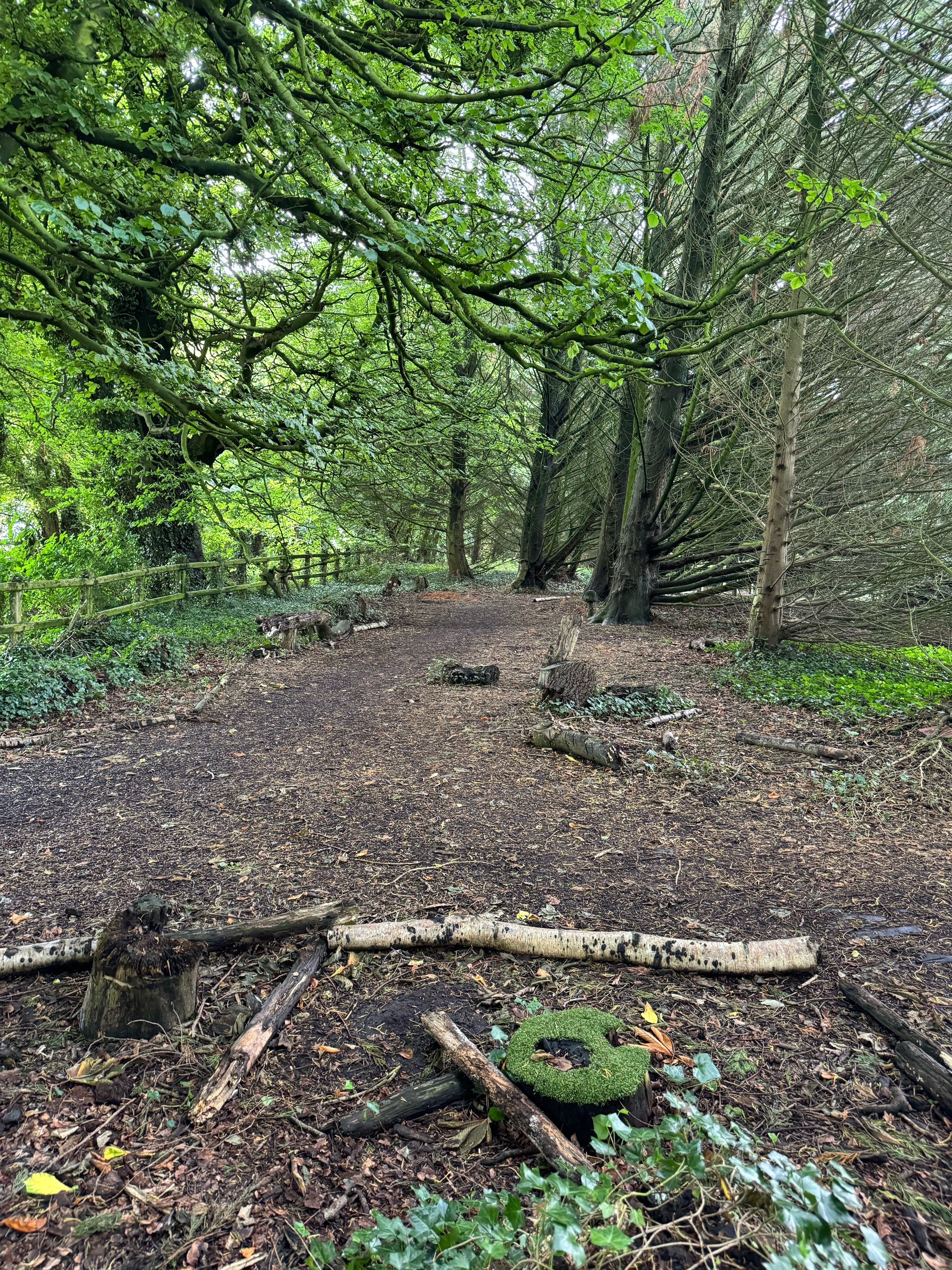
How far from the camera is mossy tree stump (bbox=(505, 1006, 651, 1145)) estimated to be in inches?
85.4

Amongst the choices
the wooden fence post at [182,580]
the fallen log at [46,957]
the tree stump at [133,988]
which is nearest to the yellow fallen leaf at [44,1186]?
the tree stump at [133,988]

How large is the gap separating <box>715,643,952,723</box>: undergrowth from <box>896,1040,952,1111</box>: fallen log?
4.76 meters

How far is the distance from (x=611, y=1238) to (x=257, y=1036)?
1632 mm

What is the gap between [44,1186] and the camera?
1.97 metres

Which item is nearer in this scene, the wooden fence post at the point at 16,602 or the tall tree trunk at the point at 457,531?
the wooden fence post at the point at 16,602

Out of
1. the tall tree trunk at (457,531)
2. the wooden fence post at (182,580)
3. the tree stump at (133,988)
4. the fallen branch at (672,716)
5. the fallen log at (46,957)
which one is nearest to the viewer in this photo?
the tree stump at (133,988)

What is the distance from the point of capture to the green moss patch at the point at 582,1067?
2186 mm

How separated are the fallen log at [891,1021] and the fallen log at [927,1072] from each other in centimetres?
3

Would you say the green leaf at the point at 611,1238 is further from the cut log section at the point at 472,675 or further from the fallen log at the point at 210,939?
the cut log section at the point at 472,675

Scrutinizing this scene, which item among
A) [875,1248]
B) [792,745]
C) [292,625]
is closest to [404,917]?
[875,1248]

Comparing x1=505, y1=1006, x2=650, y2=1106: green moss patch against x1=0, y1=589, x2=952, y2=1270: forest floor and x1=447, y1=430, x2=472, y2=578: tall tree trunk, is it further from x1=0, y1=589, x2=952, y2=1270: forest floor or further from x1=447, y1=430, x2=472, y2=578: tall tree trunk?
x1=447, y1=430, x2=472, y2=578: tall tree trunk

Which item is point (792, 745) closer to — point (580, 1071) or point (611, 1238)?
point (580, 1071)

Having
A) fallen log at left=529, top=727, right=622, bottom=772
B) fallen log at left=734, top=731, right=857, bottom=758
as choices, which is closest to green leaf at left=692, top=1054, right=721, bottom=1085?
fallen log at left=529, top=727, right=622, bottom=772

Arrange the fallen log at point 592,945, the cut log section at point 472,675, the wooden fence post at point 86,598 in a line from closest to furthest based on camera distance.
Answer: the fallen log at point 592,945, the wooden fence post at point 86,598, the cut log section at point 472,675
